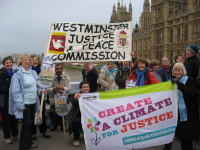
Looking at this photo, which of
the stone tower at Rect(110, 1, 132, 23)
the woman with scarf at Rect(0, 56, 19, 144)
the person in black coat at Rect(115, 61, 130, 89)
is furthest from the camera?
the stone tower at Rect(110, 1, 132, 23)

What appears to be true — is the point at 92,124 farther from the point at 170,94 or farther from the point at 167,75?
the point at 167,75

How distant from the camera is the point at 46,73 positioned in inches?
187

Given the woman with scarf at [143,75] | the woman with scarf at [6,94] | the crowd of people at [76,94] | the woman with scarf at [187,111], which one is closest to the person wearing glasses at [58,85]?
the crowd of people at [76,94]

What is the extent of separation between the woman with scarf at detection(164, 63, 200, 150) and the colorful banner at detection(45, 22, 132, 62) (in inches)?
74.1

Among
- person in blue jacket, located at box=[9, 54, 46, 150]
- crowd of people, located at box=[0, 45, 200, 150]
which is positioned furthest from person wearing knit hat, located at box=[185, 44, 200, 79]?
person in blue jacket, located at box=[9, 54, 46, 150]

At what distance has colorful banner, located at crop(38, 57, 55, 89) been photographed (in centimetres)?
471

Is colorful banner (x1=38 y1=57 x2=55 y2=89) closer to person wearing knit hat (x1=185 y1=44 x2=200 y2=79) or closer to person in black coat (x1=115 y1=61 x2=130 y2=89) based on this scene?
person in black coat (x1=115 y1=61 x2=130 y2=89)

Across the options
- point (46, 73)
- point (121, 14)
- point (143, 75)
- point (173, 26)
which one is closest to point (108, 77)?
point (143, 75)

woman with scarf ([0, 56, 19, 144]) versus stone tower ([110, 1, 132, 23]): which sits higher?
stone tower ([110, 1, 132, 23])

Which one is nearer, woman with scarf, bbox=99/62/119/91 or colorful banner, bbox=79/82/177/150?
colorful banner, bbox=79/82/177/150

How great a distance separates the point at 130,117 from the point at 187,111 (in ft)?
3.03

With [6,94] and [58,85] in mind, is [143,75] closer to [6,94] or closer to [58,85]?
[58,85]

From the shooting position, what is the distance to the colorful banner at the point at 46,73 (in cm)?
471

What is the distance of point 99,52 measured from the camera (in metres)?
5.22
